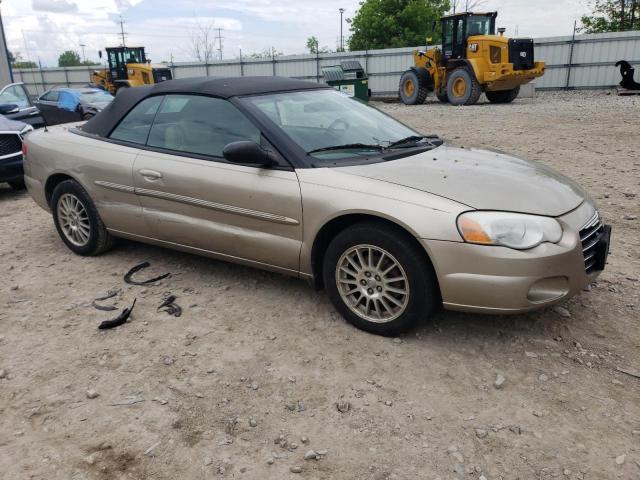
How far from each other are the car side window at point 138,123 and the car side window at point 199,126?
0.07 metres

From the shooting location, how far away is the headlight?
2836 mm

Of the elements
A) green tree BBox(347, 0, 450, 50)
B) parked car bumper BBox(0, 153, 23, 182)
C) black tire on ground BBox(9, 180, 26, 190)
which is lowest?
black tire on ground BBox(9, 180, 26, 190)

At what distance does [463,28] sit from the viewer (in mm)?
17750

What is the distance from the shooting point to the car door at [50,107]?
50.3 feet

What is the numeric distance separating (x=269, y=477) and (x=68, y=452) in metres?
0.93

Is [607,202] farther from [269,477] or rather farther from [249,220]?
[269,477]

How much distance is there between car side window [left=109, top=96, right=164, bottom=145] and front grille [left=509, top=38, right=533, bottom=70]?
50.5 feet

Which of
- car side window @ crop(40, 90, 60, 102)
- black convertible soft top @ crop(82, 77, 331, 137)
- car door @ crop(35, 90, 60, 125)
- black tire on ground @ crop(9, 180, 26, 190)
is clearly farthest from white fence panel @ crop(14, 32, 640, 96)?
black convertible soft top @ crop(82, 77, 331, 137)

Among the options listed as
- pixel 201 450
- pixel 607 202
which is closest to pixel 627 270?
pixel 607 202

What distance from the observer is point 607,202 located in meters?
5.88

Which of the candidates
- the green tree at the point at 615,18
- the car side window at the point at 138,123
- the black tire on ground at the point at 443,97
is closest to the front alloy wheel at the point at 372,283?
the car side window at the point at 138,123

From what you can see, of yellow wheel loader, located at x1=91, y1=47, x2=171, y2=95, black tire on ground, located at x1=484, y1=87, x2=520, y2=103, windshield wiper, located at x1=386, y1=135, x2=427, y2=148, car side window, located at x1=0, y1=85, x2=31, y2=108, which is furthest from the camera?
yellow wheel loader, located at x1=91, y1=47, x2=171, y2=95

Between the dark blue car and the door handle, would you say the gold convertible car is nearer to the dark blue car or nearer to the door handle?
the door handle

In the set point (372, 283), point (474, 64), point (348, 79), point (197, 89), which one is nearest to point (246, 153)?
point (197, 89)
